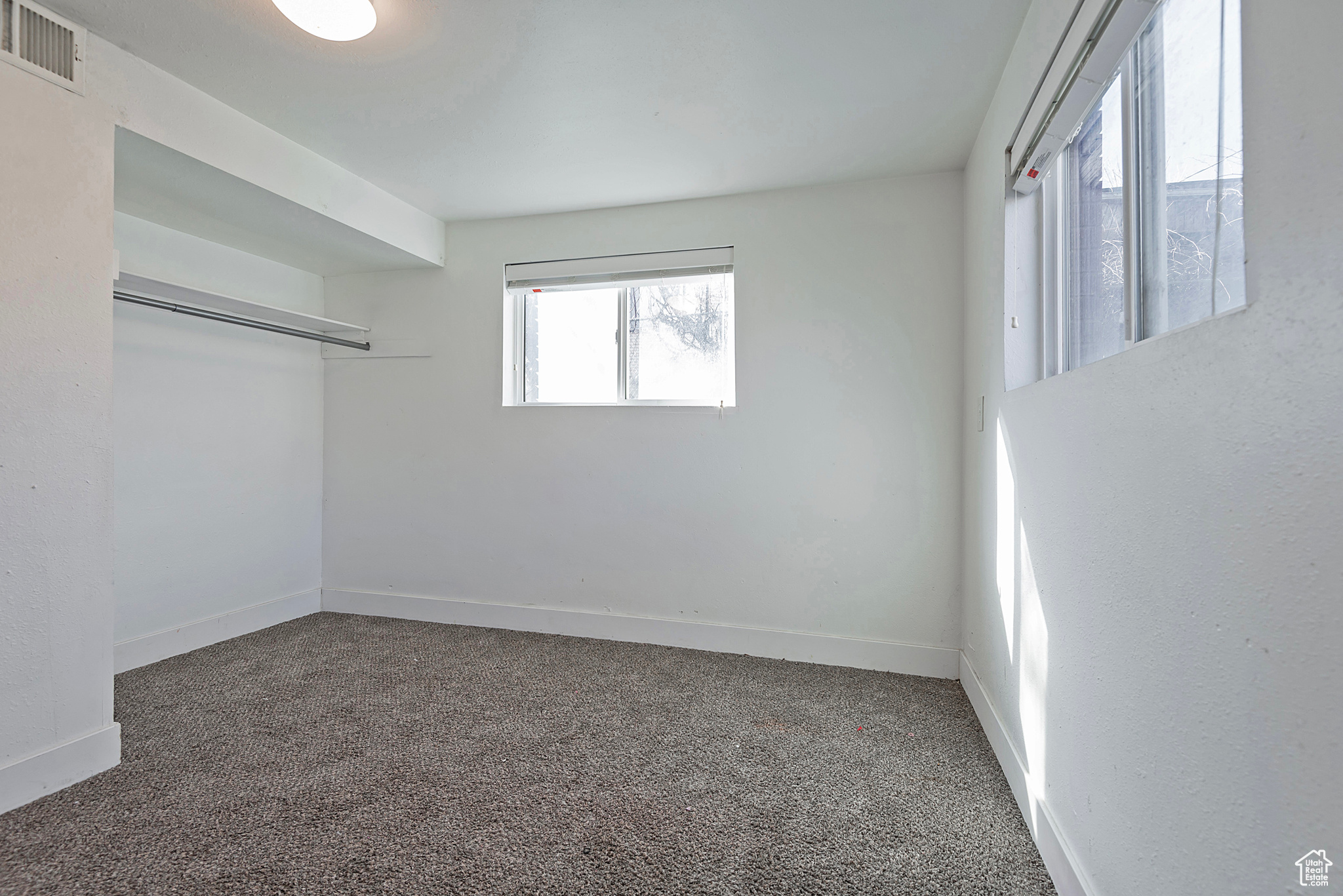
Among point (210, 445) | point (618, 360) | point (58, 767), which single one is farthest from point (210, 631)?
point (618, 360)

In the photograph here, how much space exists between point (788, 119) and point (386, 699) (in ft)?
9.09

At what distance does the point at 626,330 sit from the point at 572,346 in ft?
1.13

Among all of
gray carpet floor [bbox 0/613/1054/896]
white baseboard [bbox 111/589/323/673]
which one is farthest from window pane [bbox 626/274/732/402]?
white baseboard [bbox 111/589/323/673]

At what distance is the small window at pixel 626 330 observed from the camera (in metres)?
3.25

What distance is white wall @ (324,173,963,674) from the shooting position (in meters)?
2.89

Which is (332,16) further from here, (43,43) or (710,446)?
(710,446)

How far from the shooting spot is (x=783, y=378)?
306 cm

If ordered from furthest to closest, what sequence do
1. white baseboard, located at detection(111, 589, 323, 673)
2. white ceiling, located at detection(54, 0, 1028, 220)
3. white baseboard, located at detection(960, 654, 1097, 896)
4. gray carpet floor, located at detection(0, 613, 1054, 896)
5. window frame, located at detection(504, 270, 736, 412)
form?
window frame, located at detection(504, 270, 736, 412), white baseboard, located at detection(111, 589, 323, 673), white ceiling, located at detection(54, 0, 1028, 220), gray carpet floor, located at detection(0, 613, 1054, 896), white baseboard, located at detection(960, 654, 1097, 896)

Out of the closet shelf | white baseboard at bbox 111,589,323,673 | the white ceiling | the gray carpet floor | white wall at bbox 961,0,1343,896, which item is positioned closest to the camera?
white wall at bbox 961,0,1343,896

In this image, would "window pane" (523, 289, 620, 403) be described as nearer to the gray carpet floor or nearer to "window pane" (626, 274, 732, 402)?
"window pane" (626, 274, 732, 402)

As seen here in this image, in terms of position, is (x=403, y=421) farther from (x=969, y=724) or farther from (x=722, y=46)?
(x=969, y=724)

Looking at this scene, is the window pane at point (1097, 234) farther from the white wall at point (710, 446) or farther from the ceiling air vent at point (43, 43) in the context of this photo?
the ceiling air vent at point (43, 43)

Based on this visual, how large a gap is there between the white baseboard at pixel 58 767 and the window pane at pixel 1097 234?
302 cm

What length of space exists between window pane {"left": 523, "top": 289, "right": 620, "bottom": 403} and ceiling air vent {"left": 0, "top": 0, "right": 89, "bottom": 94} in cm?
202
